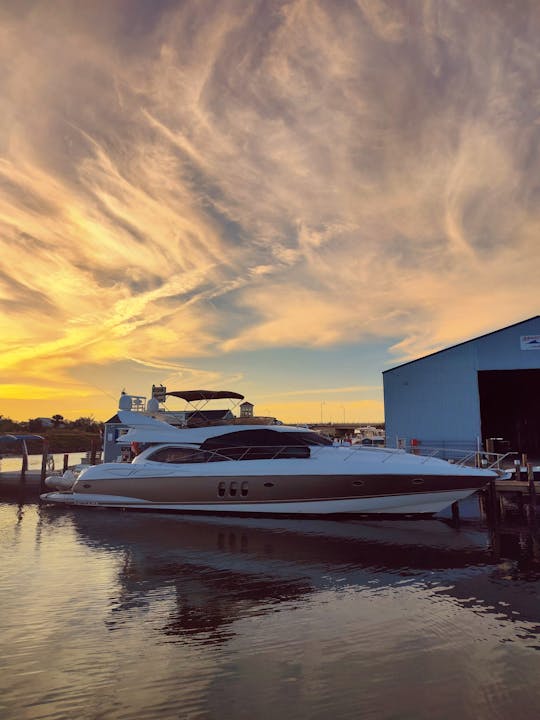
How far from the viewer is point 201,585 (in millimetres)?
8828

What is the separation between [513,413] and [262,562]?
97.9ft

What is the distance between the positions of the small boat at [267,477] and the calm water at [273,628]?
5.36 feet

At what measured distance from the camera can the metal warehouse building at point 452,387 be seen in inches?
854

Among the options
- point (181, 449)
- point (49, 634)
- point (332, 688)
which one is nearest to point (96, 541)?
point (181, 449)

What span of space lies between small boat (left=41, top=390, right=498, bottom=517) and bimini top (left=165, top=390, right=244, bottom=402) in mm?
2092

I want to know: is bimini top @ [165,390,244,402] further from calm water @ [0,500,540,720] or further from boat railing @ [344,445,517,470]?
calm water @ [0,500,540,720]

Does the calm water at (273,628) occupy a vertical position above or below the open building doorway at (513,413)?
below

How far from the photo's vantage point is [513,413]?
3378 cm

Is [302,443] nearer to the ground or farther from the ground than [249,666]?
farther from the ground

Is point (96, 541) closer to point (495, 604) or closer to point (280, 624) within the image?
point (280, 624)

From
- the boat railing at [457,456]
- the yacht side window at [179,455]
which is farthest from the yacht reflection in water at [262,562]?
the boat railing at [457,456]

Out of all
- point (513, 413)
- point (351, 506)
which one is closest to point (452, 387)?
point (351, 506)

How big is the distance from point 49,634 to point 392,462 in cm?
1029

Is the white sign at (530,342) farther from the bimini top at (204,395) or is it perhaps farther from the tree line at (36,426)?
the tree line at (36,426)
